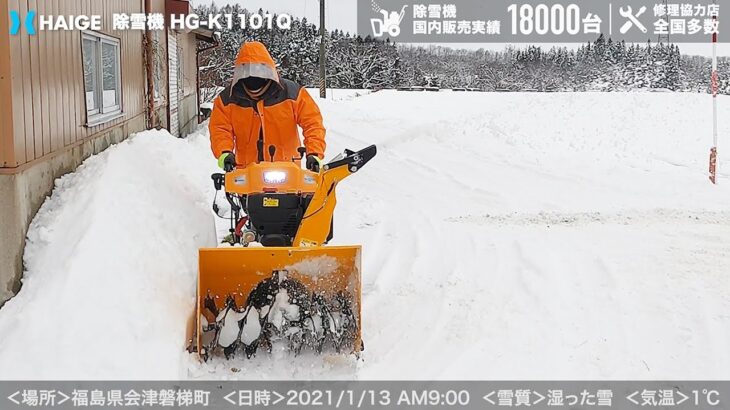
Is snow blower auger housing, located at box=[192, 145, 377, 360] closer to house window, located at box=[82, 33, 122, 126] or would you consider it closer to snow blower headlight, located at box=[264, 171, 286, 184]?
snow blower headlight, located at box=[264, 171, 286, 184]

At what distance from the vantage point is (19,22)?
197 inches

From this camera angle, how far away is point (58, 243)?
16.4ft

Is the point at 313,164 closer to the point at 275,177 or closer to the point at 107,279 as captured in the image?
the point at 275,177

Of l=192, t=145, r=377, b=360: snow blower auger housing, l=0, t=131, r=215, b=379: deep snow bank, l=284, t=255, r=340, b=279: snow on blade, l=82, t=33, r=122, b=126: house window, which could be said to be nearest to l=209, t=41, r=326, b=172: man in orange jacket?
l=192, t=145, r=377, b=360: snow blower auger housing

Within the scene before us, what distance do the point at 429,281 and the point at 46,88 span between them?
11.6 ft

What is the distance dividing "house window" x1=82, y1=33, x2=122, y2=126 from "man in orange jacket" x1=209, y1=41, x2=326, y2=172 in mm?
1751

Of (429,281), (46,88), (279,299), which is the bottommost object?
(429,281)

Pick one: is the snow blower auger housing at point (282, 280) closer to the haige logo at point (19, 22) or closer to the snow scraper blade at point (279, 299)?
the snow scraper blade at point (279, 299)

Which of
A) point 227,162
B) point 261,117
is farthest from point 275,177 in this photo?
point 261,117

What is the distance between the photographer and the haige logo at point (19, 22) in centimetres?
488

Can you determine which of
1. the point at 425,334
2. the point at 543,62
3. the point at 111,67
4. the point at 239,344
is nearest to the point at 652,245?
the point at 425,334

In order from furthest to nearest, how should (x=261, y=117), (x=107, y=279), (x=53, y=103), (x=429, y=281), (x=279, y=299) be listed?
1. (x=429, y=281)
2. (x=261, y=117)
3. (x=53, y=103)
4. (x=279, y=299)
5. (x=107, y=279)

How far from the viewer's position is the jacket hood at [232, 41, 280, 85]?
5.75 metres

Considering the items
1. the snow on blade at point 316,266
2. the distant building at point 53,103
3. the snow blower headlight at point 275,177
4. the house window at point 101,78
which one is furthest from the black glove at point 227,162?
the house window at point 101,78
